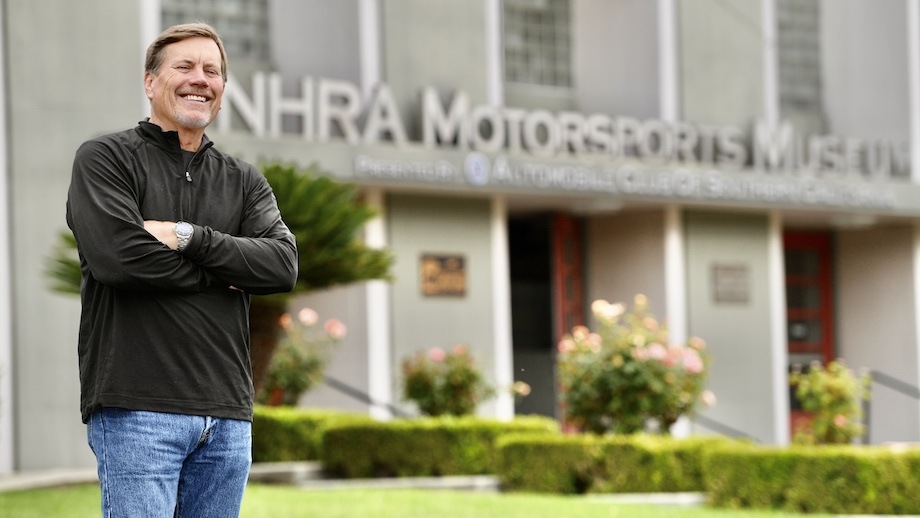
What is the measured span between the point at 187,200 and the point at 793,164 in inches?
722

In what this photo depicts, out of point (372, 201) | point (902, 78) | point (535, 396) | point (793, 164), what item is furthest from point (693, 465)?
point (902, 78)

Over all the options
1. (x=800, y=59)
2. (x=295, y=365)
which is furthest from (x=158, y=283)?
(x=800, y=59)

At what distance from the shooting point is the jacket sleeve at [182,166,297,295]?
10.8 feet

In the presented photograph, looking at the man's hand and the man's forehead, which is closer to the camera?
the man's hand

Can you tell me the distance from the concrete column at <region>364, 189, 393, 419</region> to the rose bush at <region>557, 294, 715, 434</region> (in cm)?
366

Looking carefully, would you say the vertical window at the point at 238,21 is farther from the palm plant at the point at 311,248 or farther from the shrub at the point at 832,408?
the shrub at the point at 832,408

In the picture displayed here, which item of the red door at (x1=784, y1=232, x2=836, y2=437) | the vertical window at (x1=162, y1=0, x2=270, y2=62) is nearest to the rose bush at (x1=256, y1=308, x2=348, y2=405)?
the vertical window at (x1=162, y1=0, x2=270, y2=62)

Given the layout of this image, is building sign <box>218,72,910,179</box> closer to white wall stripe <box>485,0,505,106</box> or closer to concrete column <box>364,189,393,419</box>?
white wall stripe <box>485,0,505,106</box>

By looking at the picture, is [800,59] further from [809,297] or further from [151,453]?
[151,453]

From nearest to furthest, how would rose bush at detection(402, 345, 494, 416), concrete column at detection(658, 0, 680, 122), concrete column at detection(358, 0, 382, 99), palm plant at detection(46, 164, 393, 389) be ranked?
palm plant at detection(46, 164, 393, 389)
rose bush at detection(402, 345, 494, 416)
concrete column at detection(358, 0, 382, 99)
concrete column at detection(658, 0, 680, 122)

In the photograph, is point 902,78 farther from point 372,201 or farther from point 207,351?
point 207,351

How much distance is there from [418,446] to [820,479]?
435cm

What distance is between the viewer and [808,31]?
2366cm

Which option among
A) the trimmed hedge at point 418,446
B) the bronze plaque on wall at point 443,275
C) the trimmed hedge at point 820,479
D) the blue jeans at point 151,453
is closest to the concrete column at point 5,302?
the trimmed hedge at point 418,446
